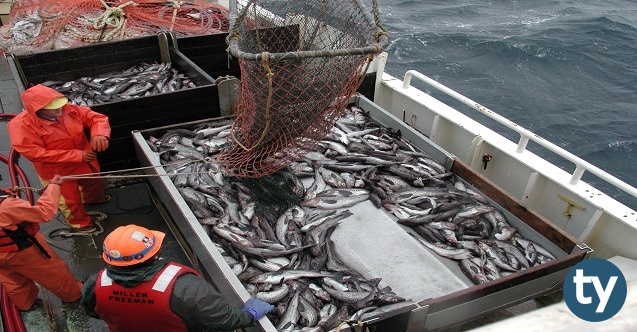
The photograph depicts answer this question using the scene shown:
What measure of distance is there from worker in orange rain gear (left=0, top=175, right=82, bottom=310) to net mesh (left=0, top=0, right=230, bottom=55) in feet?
17.4

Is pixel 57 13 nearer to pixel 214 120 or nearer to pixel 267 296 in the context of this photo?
pixel 214 120

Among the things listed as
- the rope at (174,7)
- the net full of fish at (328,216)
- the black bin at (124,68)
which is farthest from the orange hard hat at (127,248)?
the rope at (174,7)

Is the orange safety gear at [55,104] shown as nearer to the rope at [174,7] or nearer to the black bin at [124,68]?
the black bin at [124,68]

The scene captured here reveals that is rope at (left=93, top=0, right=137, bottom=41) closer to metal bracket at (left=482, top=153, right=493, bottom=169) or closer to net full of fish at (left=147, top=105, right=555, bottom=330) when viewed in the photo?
net full of fish at (left=147, top=105, right=555, bottom=330)

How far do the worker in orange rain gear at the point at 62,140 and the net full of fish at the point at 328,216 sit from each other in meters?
0.74

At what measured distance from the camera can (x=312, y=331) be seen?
3.56 m

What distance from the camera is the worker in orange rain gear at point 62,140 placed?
4785 millimetres

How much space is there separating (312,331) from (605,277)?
232 cm

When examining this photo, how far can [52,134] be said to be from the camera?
4.95 m

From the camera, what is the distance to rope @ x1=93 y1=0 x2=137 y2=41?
28.5 ft

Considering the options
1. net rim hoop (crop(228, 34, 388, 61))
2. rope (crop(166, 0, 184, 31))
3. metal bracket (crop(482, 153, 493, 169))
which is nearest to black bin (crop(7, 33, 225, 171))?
rope (crop(166, 0, 184, 31))

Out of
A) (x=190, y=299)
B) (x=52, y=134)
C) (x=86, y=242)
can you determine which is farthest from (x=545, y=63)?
(x=190, y=299)

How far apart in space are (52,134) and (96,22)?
4734mm

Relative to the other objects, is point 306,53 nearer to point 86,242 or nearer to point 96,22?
point 86,242
